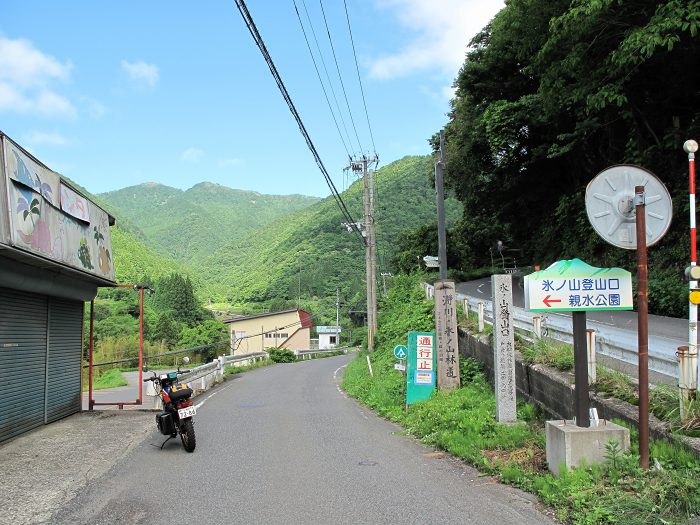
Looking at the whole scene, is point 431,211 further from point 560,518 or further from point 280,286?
point 560,518

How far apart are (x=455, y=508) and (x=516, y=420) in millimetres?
3434

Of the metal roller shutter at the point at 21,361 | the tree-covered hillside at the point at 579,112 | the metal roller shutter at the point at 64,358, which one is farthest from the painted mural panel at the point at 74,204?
the tree-covered hillside at the point at 579,112

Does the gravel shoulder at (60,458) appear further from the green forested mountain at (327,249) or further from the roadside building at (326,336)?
the roadside building at (326,336)

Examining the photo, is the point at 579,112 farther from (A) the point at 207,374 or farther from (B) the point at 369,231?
(A) the point at 207,374

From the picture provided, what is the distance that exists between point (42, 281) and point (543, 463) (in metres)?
8.38

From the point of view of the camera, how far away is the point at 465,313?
618 inches

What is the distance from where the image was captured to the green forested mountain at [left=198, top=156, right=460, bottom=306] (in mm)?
58344

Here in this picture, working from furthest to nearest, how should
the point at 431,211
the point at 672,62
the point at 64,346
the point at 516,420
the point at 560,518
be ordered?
the point at 431,211
the point at 672,62
the point at 64,346
the point at 516,420
the point at 560,518

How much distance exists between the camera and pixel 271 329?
71375 millimetres

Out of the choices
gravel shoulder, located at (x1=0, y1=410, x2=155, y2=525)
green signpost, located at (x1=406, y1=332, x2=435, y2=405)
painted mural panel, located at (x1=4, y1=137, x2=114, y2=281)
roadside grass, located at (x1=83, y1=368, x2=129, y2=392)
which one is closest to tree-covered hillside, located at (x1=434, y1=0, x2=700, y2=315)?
green signpost, located at (x1=406, y1=332, x2=435, y2=405)

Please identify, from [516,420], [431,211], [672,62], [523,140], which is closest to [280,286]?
[431,211]

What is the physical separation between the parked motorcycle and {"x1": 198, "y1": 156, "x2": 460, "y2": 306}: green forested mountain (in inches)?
1266

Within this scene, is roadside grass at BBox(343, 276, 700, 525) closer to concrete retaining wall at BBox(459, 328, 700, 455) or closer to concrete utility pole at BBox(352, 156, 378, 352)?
concrete retaining wall at BBox(459, 328, 700, 455)

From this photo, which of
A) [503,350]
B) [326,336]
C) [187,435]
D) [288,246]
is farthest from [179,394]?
[326,336]
